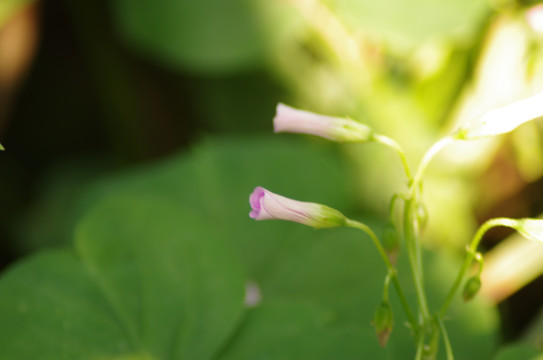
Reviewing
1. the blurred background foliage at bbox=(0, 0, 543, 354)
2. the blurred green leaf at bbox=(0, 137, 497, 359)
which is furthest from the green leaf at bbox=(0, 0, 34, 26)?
the blurred green leaf at bbox=(0, 137, 497, 359)

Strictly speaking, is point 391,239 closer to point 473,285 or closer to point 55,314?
point 473,285

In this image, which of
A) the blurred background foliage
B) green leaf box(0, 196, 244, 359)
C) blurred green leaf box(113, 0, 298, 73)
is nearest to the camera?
green leaf box(0, 196, 244, 359)

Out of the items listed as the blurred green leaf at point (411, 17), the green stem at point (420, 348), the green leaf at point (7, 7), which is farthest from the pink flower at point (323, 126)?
the green leaf at point (7, 7)

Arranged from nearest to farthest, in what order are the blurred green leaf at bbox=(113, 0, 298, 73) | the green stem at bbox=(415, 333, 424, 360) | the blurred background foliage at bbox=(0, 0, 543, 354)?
the green stem at bbox=(415, 333, 424, 360) → the blurred background foliage at bbox=(0, 0, 543, 354) → the blurred green leaf at bbox=(113, 0, 298, 73)

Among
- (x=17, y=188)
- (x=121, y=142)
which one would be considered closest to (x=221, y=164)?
(x=121, y=142)

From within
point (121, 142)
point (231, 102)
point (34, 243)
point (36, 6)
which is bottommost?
point (34, 243)

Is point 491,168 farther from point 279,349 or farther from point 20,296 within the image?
point 20,296

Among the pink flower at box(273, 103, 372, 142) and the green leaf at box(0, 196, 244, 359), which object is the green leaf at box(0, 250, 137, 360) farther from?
the pink flower at box(273, 103, 372, 142)

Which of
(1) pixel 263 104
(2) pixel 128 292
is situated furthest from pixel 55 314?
(1) pixel 263 104
